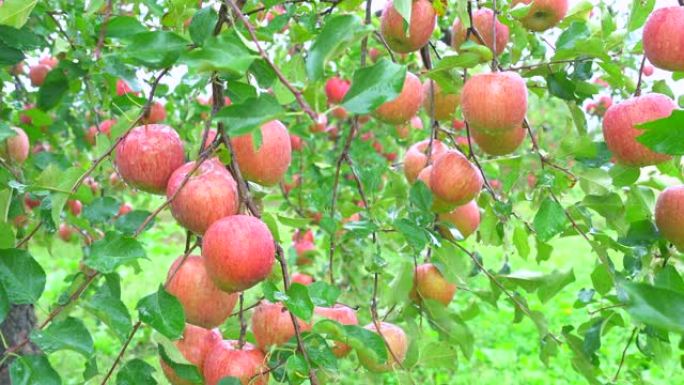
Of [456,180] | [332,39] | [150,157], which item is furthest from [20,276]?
[456,180]

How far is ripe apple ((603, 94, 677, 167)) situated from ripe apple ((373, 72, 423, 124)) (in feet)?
0.94

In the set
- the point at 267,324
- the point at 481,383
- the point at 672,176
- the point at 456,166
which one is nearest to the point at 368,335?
the point at 267,324

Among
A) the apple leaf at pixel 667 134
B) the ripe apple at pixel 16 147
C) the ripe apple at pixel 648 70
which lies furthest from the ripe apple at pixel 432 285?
the ripe apple at pixel 648 70

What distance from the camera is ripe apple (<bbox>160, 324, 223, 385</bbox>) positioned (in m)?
0.87

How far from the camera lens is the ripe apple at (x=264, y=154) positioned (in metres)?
0.83

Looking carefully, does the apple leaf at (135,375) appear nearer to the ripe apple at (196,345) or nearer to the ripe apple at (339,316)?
the ripe apple at (196,345)

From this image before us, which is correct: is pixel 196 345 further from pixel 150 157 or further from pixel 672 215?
pixel 672 215

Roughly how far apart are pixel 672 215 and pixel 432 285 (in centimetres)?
40

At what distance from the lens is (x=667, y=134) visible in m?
0.63

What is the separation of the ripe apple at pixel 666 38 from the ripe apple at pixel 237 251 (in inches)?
21.8

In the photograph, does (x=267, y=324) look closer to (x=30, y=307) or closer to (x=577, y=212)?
(x=577, y=212)

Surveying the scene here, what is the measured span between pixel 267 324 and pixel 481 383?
209 centimetres

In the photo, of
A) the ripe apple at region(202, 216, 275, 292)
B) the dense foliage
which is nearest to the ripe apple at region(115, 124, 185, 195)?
the dense foliage

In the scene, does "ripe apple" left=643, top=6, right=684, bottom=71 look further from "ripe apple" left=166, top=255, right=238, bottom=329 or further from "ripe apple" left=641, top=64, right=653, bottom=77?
"ripe apple" left=641, top=64, right=653, bottom=77
